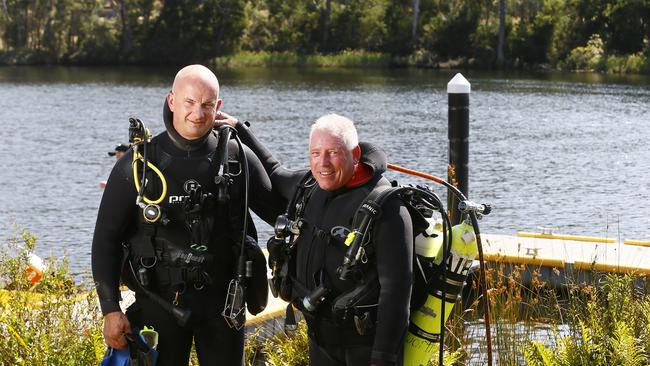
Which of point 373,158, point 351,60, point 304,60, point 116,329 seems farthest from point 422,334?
point 304,60

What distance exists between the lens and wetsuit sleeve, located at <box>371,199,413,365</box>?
3668 mm

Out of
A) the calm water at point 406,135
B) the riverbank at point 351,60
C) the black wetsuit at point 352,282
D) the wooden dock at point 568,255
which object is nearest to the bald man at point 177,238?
the black wetsuit at point 352,282

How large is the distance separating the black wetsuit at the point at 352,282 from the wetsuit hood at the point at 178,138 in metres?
0.43

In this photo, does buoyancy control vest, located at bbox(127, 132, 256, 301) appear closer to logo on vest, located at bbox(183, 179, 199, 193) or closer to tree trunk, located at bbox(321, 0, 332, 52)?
logo on vest, located at bbox(183, 179, 199, 193)

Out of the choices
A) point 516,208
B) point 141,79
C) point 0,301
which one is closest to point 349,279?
point 0,301

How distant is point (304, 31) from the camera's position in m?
63.8

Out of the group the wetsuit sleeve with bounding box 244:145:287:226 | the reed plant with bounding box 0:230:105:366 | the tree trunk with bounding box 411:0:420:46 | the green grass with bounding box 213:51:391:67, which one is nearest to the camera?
the wetsuit sleeve with bounding box 244:145:287:226

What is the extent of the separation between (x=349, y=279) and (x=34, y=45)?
63.2 meters

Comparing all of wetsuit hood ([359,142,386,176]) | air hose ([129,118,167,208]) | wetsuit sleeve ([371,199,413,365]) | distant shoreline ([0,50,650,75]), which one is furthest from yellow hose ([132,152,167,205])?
distant shoreline ([0,50,650,75])

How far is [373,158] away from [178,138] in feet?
2.65

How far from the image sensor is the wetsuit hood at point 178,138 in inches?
162

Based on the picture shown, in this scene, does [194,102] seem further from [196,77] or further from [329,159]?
[329,159]

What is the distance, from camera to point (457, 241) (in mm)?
3990

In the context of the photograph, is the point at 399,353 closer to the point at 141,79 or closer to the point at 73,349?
the point at 73,349
